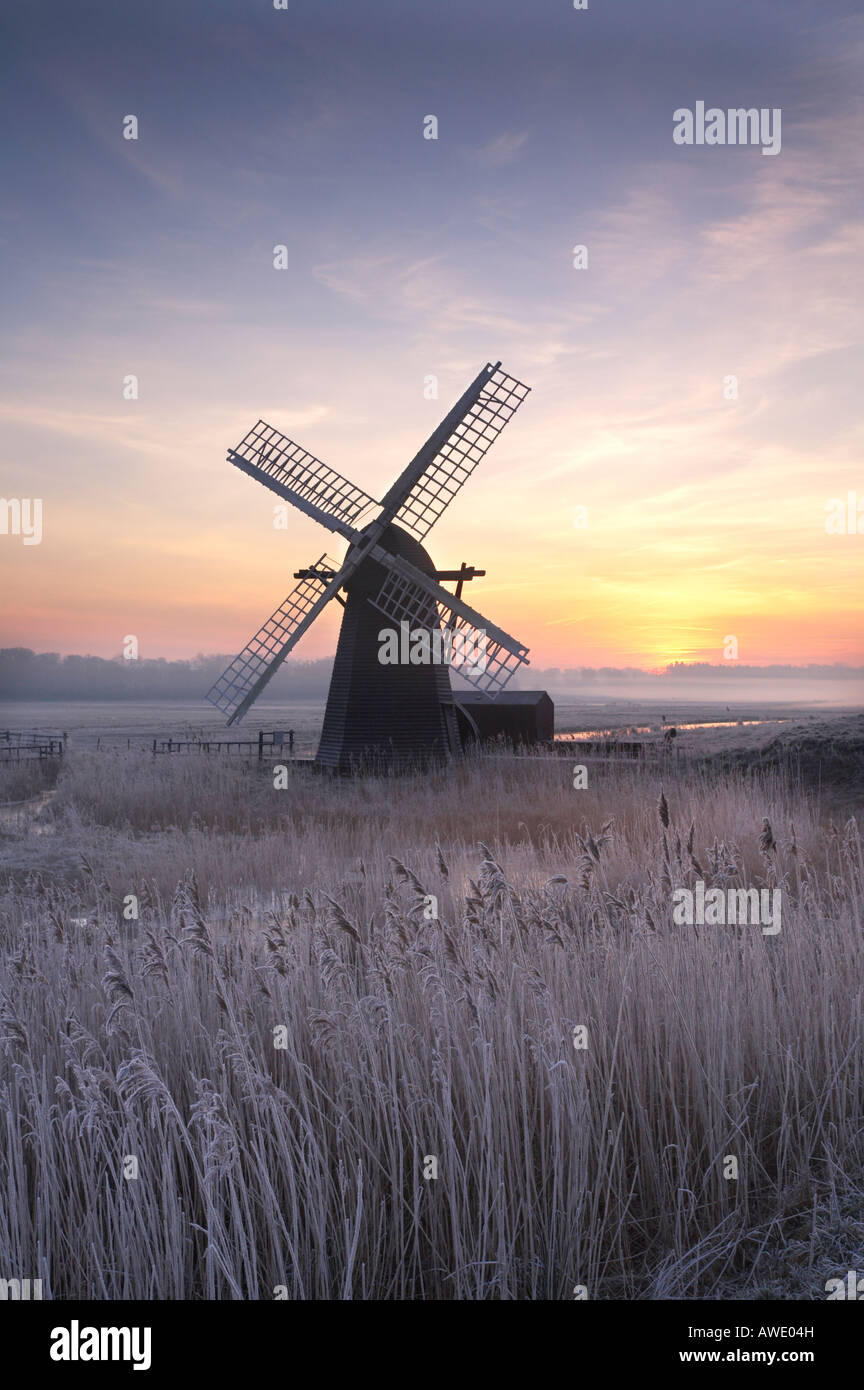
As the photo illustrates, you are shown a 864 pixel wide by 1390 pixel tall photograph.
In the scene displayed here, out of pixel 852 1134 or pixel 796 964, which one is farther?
pixel 796 964

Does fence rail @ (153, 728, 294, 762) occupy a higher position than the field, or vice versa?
fence rail @ (153, 728, 294, 762)

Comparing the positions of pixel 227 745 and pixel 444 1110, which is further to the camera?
pixel 227 745

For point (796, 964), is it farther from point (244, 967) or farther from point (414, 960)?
point (244, 967)

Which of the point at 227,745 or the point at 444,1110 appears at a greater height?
the point at 227,745

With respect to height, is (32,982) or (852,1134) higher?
(32,982)

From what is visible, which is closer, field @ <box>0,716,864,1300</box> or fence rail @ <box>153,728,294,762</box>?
field @ <box>0,716,864,1300</box>

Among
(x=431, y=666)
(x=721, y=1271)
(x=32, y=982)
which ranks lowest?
(x=721, y=1271)

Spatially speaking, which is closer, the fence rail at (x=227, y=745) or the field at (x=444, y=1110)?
the field at (x=444, y=1110)

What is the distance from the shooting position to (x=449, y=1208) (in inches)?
130

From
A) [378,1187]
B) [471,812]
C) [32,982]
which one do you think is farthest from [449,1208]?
[471,812]

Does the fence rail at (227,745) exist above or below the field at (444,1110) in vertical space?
above

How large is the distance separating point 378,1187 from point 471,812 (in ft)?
38.6
